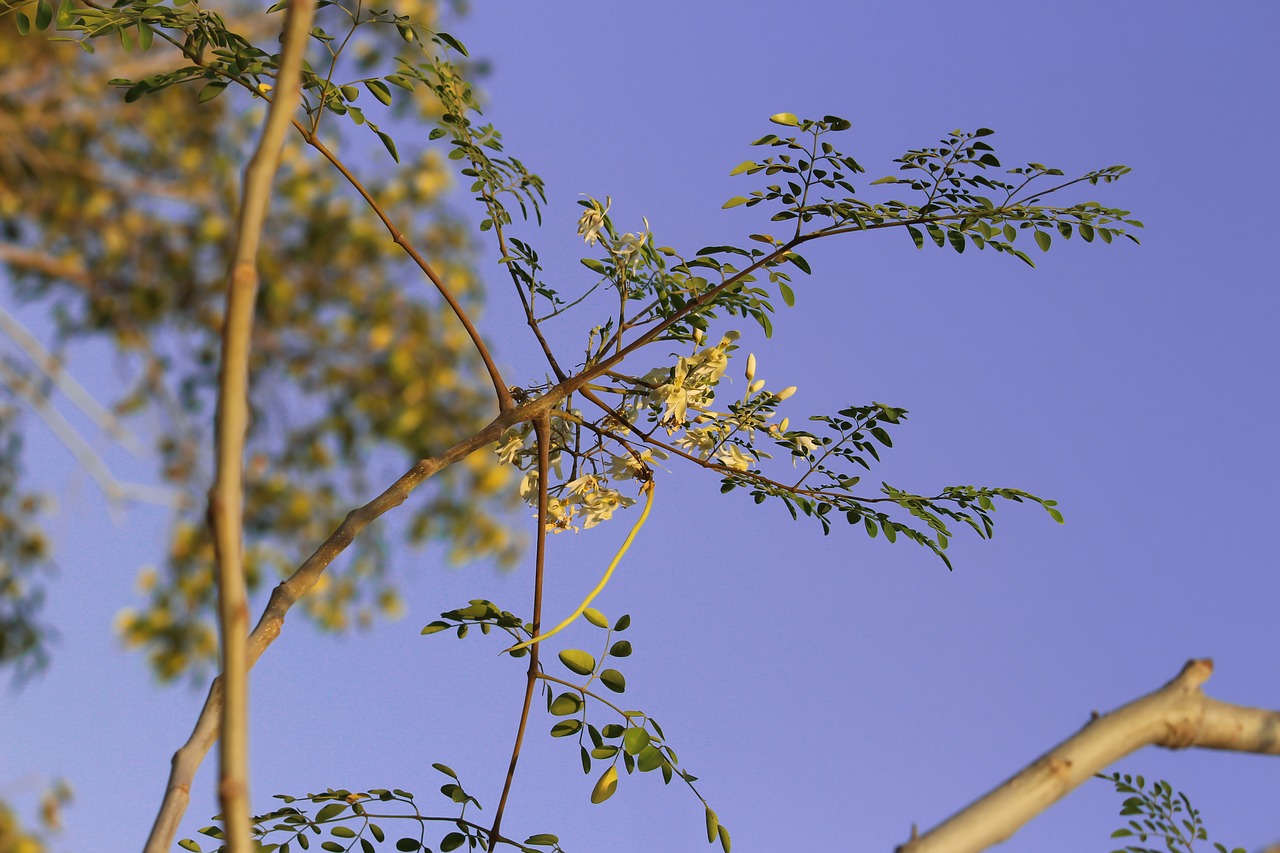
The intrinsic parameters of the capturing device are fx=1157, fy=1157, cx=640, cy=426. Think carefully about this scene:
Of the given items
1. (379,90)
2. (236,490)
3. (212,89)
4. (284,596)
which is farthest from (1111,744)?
(212,89)

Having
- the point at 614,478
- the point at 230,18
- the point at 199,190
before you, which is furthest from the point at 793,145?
the point at 230,18

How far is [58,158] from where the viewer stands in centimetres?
407

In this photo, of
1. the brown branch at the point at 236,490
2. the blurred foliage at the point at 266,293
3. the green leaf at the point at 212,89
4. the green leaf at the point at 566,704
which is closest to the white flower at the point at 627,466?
the green leaf at the point at 566,704

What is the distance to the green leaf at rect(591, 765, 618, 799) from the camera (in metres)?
0.91

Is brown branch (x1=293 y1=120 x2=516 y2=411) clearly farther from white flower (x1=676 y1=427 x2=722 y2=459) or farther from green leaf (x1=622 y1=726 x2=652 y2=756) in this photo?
green leaf (x1=622 y1=726 x2=652 y2=756)

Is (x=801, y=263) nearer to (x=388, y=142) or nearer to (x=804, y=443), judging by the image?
(x=804, y=443)

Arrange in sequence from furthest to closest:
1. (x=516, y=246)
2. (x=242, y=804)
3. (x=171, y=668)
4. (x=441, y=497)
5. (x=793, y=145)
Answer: (x=441, y=497) → (x=171, y=668) → (x=516, y=246) → (x=793, y=145) → (x=242, y=804)

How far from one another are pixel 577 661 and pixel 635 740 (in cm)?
8

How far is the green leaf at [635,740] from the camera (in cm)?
90

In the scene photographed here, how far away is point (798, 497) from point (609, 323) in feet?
0.81

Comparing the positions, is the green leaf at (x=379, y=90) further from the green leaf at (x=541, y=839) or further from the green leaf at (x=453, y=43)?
the green leaf at (x=541, y=839)

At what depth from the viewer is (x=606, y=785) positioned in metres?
0.91

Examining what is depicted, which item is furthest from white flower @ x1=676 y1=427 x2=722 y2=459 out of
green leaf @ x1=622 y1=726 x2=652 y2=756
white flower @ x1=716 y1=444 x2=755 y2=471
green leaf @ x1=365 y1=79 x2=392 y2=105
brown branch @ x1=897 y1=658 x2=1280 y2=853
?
brown branch @ x1=897 y1=658 x2=1280 y2=853

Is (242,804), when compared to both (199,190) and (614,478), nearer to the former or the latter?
(614,478)
